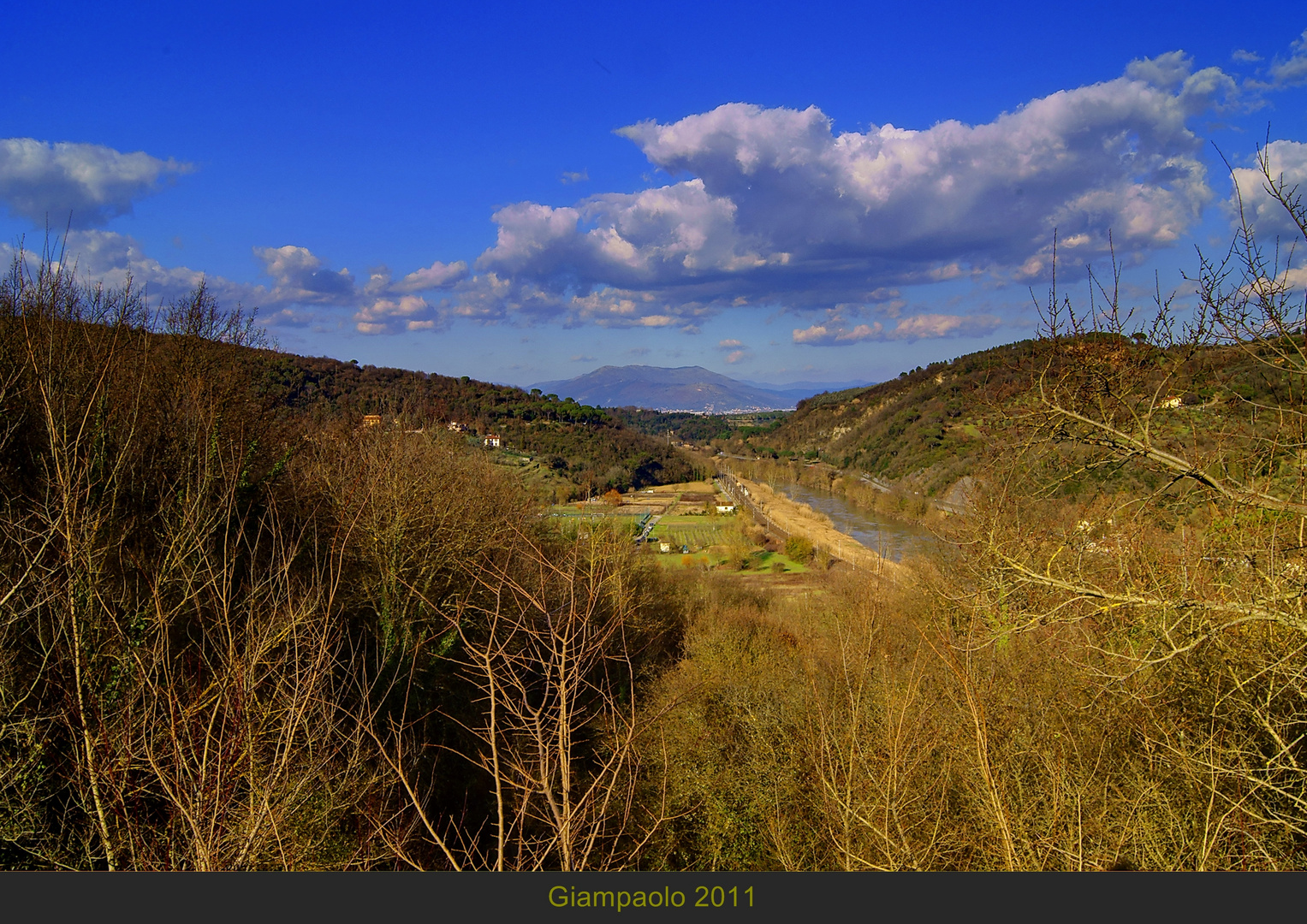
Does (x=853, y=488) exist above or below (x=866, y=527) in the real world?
above

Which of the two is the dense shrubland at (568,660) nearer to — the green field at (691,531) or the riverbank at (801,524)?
the riverbank at (801,524)

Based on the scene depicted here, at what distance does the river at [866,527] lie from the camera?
46625 millimetres

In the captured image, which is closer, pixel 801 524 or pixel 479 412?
pixel 801 524

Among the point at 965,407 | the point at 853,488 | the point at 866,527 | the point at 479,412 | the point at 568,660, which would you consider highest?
the point at 479,412

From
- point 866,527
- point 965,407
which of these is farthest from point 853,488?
point 965,407

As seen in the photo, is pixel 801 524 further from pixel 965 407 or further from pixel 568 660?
pixel 568 660

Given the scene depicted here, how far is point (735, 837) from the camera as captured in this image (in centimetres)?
1545

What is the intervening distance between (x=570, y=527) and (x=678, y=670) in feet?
28.7

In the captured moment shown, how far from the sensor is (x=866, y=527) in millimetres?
65938

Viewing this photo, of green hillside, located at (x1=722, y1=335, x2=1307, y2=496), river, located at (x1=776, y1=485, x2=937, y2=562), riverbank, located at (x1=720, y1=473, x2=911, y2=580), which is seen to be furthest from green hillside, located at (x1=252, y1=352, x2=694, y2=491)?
river, located at (x1=776, y1=485, x2=937, y2=562)

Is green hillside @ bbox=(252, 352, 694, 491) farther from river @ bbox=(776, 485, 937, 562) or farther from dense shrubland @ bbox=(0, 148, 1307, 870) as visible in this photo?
river @ bbox=(776, 485, 937, 562)

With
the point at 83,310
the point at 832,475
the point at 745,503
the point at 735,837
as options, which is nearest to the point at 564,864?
the point at 735,837

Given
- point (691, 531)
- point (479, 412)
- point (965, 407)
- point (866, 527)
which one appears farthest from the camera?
point (479, 412)

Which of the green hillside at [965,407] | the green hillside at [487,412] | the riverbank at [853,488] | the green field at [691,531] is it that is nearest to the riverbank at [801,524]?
the riverbank at [853,488]
